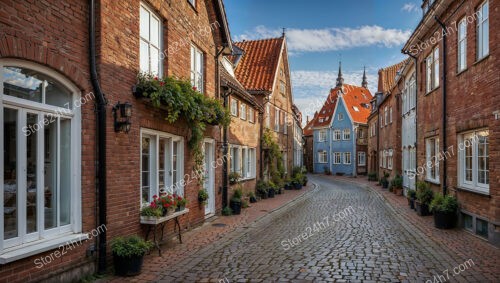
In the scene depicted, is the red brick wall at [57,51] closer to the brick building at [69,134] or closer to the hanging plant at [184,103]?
the brick building at [69,134]

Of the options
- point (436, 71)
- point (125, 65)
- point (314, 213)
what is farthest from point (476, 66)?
point (125, 65)

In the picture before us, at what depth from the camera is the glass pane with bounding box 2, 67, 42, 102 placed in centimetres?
490

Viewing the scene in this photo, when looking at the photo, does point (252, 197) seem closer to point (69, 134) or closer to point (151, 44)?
point (151, 44)

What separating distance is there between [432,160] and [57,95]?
13276 millimetres

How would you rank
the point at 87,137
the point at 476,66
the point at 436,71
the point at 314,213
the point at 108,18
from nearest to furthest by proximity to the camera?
1. the point at 87,137
2. the point at 108,18
3. the point at 476,66
4. the point at 436,71
5. the point at 314,213

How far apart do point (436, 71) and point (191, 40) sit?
8.94 m

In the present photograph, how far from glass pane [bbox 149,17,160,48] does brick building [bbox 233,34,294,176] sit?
40.8 ft

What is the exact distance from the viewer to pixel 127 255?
20.8 feet

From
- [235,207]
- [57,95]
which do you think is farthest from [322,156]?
[57,95]

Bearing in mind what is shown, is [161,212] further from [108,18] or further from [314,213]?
[314,213]

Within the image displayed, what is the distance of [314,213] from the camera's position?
14.4 meters

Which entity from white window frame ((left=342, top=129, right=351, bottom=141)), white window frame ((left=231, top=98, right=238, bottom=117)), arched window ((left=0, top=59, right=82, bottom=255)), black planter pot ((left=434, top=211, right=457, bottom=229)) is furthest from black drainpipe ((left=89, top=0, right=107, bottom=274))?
white window frame ((left=342, top=129, right=351, bottom=141))

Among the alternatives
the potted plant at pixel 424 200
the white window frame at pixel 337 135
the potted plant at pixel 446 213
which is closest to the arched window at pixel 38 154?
the potted plant at pixel 446 213

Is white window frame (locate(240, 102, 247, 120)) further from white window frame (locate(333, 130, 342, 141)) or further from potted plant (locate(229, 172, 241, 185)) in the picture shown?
white window frame (locate(333, 130, 342, 141))
